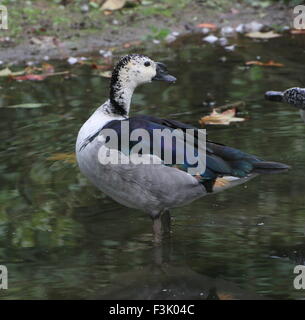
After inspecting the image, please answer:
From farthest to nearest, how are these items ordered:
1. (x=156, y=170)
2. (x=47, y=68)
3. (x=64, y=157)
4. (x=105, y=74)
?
(x=47, y=68)
(x=105, y=74)
(x=64, y=157)
(x=156, y=170)

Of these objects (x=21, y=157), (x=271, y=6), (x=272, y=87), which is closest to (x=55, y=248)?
(x=21, y=157)

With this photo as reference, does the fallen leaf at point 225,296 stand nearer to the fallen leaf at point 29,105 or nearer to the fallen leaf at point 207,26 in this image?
the fallen leaf at point 29,105

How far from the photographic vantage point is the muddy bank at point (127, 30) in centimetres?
1023

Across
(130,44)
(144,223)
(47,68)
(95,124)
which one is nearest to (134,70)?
(95,124)

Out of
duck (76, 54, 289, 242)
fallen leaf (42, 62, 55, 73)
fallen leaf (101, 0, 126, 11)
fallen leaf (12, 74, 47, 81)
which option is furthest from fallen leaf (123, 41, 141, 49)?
duck (76, 54, 289, 242)

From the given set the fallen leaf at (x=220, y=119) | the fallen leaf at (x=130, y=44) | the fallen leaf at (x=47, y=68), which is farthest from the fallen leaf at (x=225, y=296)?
the fallen leaf at (x=130, y=44)

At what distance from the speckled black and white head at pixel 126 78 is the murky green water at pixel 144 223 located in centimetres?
75

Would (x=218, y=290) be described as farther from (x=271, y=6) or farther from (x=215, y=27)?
(x=271, y=6)

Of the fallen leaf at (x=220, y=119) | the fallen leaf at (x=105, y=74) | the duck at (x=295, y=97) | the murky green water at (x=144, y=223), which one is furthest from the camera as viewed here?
the fallen leaf at (x=105, y=74)

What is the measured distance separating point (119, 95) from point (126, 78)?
0.12 m

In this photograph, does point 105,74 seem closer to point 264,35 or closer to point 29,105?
point 29,105

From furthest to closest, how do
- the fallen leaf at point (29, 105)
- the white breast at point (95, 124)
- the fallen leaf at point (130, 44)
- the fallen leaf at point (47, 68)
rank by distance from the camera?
the fallen leaf at point (130, 44) < the fallen leaf at point (47, 68) < the fallen leaf at point (29, 105) < the white breast at point (95, 124)

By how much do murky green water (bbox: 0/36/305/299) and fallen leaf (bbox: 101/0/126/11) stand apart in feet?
10.6

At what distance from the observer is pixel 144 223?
5.53m
